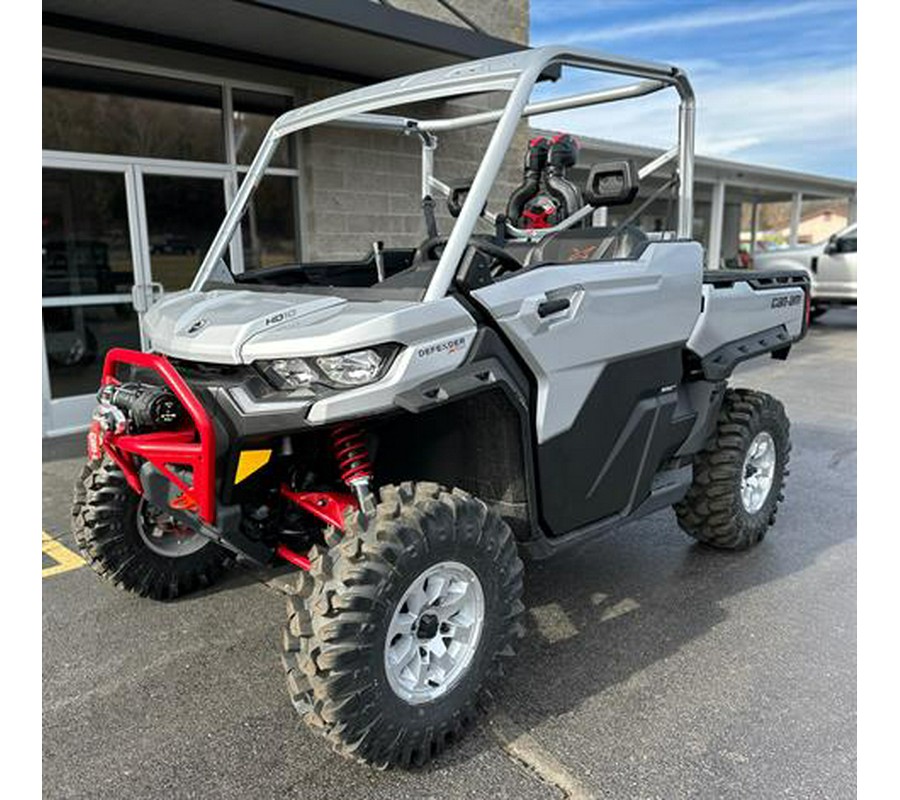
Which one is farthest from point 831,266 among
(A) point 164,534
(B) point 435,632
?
(B) point 435,632

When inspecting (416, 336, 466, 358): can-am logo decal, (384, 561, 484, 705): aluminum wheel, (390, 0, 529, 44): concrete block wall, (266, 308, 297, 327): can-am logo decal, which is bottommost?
(384, 561, 484, 705): aluminum wheel

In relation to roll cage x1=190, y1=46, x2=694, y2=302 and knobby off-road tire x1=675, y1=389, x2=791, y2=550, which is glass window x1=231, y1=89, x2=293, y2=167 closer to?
roll cage x1=190, y1=46, x2=694, y2=302

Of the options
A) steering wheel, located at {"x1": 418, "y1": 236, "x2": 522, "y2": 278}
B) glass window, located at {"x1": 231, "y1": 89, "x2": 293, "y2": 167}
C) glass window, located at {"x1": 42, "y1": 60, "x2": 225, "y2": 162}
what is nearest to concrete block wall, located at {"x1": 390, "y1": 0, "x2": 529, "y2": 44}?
glass window, located at {"x1": 231, "y1": 89, "x2": 293, "y2": 167}

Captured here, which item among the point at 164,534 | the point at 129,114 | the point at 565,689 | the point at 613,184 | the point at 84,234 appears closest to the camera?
the point at 565,689

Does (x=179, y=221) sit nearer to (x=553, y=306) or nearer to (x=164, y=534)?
(x=164, y=534)

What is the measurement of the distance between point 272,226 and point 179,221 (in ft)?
3.17

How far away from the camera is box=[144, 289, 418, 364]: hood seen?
2.39m

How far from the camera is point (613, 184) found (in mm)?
3406

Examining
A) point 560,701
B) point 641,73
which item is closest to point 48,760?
point 560,701

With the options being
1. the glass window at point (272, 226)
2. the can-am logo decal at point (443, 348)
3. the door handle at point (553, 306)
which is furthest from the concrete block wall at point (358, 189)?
the can-am logo decal at point (443, 348)

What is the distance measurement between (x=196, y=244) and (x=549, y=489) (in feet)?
20.6

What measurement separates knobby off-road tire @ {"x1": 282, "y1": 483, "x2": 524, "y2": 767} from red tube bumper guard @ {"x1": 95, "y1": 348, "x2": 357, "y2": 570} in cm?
24

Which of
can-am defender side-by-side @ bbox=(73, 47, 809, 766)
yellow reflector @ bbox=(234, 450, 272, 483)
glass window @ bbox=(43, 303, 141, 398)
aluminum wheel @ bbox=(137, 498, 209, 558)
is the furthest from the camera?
glass window @ bbox=(43, 303, 141, 398)

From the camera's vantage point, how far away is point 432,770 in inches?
98.3
